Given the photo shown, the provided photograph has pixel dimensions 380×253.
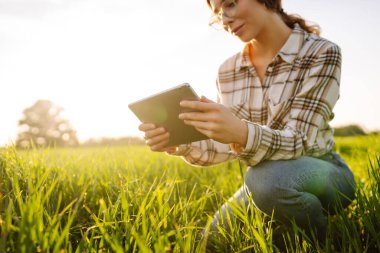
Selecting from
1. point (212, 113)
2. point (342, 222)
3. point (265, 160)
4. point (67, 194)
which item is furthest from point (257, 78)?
point (67, 194)

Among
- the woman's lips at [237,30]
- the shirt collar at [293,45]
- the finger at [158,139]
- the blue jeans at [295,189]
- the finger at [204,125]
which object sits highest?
the woman's lips at [237,30]

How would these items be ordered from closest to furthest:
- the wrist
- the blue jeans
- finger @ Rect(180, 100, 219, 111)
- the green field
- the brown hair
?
the green field
finger @ Rect(180, 100, 219, 111)
the wrist
the blue jeans
the brown hair

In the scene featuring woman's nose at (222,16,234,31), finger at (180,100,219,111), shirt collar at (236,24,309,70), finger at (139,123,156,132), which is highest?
woman's nose at (222,16,234,31)

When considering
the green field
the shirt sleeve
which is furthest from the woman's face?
the green field

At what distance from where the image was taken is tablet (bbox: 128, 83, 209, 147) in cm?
180

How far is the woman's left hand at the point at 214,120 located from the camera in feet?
5.41

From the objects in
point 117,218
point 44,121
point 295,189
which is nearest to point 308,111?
point 295,189

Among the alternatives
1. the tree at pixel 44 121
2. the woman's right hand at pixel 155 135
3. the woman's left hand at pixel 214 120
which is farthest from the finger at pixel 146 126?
the tree at pixel 44 121

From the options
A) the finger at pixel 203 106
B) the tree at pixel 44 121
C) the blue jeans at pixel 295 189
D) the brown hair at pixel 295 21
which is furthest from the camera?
the tree at pixel 44 121

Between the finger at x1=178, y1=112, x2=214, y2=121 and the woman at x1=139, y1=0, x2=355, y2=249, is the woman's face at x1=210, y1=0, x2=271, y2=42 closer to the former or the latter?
the woman at x1=139, y1=0, x2=355, y2=249

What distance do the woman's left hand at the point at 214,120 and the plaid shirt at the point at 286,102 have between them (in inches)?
5.0

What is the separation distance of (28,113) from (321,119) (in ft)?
108

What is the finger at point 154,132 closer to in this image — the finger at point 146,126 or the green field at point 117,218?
the finger at point 146,126

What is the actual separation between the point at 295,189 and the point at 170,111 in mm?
833
